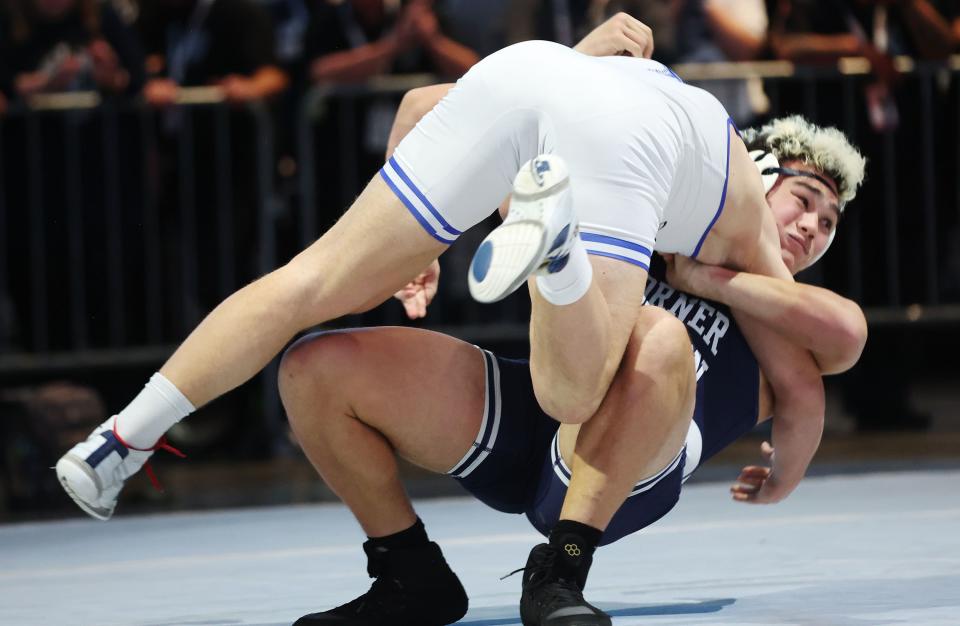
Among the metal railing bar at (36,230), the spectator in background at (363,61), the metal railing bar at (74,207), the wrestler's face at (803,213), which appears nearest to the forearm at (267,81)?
the spectator in background at (363,61)

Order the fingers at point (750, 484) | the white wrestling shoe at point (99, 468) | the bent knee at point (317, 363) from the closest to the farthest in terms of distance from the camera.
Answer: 1. the white wrestling shoe at point (99, 468)
2. the bent knee at point (317, 363)
3. the fingers at point (750, 484)

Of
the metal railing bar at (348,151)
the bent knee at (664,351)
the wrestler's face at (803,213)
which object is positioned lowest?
the metal railing bar at (348,151)

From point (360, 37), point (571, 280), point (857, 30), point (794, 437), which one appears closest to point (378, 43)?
point (360, 37)

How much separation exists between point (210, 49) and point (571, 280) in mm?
3871

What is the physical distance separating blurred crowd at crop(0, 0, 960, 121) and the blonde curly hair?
270cm

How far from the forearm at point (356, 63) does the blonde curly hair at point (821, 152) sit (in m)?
2.94

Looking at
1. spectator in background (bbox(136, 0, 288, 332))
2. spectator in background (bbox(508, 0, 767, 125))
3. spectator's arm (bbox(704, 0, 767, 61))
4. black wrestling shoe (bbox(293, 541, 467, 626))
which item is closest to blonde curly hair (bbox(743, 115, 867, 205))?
black wrestling shoe (bbox(293, 541, 467, 626))

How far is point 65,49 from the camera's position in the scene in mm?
5953

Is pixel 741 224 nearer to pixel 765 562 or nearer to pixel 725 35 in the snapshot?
pixel 765 562

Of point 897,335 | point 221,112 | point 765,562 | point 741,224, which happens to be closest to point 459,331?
point 221,112

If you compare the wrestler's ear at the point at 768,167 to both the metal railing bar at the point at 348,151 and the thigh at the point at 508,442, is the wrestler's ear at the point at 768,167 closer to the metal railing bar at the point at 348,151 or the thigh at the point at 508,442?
the thigh at the point at 508,442

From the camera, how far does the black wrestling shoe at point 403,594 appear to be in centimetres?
269

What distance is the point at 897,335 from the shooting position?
6.20m

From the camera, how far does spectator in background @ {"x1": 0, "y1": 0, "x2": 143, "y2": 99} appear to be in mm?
5871
